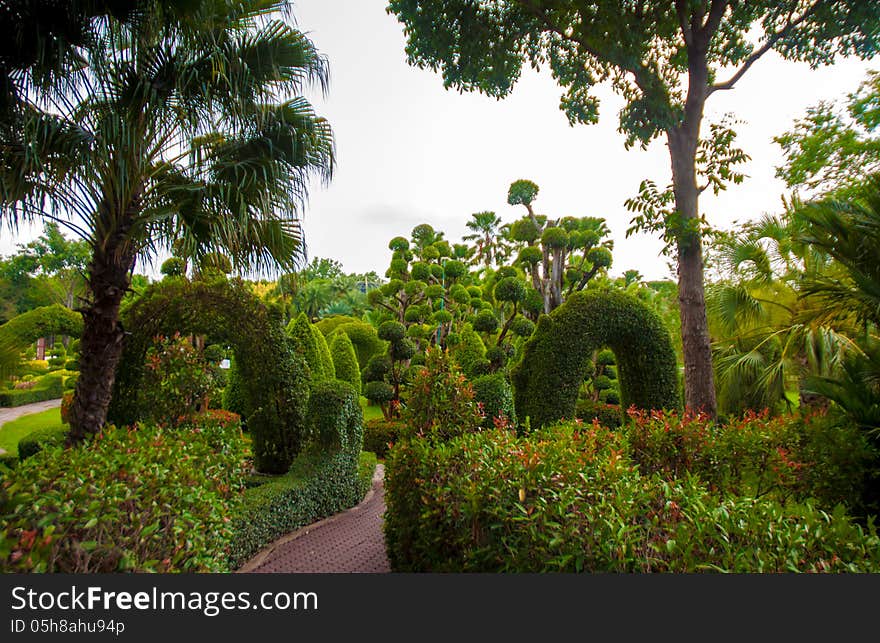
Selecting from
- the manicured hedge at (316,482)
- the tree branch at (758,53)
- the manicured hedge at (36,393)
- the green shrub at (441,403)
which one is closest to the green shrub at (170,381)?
the manicured hedge at (316,482)

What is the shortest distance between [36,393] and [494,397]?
1435 centimetres

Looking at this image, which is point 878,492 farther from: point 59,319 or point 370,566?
point 59,319

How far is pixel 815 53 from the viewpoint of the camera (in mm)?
6449

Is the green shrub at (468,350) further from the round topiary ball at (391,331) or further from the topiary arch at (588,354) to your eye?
the topiary arch at (588,354)

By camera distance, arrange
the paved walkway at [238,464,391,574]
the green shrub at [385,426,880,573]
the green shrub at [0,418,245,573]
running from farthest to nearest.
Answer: the paved walkway at [238,464,391,574]
the green shrub at [385,426,880,573]
the green shrub at [0,418,245,573]

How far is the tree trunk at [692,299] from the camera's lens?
618 cm

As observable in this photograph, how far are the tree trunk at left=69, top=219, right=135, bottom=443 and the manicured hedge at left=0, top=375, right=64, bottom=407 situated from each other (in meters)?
10.3

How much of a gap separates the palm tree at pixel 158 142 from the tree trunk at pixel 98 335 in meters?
0.01

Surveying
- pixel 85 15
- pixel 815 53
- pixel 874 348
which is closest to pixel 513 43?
pixel 815 53

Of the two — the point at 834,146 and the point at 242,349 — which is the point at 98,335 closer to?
the point at 242,349

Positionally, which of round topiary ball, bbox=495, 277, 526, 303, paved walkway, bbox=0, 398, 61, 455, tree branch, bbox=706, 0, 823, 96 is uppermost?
tree branch, bbox=706, 0, 823, 96

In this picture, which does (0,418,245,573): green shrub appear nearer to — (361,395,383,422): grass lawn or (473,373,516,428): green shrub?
(473,373,516,428): green shrub

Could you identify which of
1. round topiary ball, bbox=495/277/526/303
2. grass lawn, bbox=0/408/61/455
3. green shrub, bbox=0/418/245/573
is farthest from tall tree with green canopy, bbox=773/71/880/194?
grass lawn, bbox=0/408/61/455

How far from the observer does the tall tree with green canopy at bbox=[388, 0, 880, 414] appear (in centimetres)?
617
